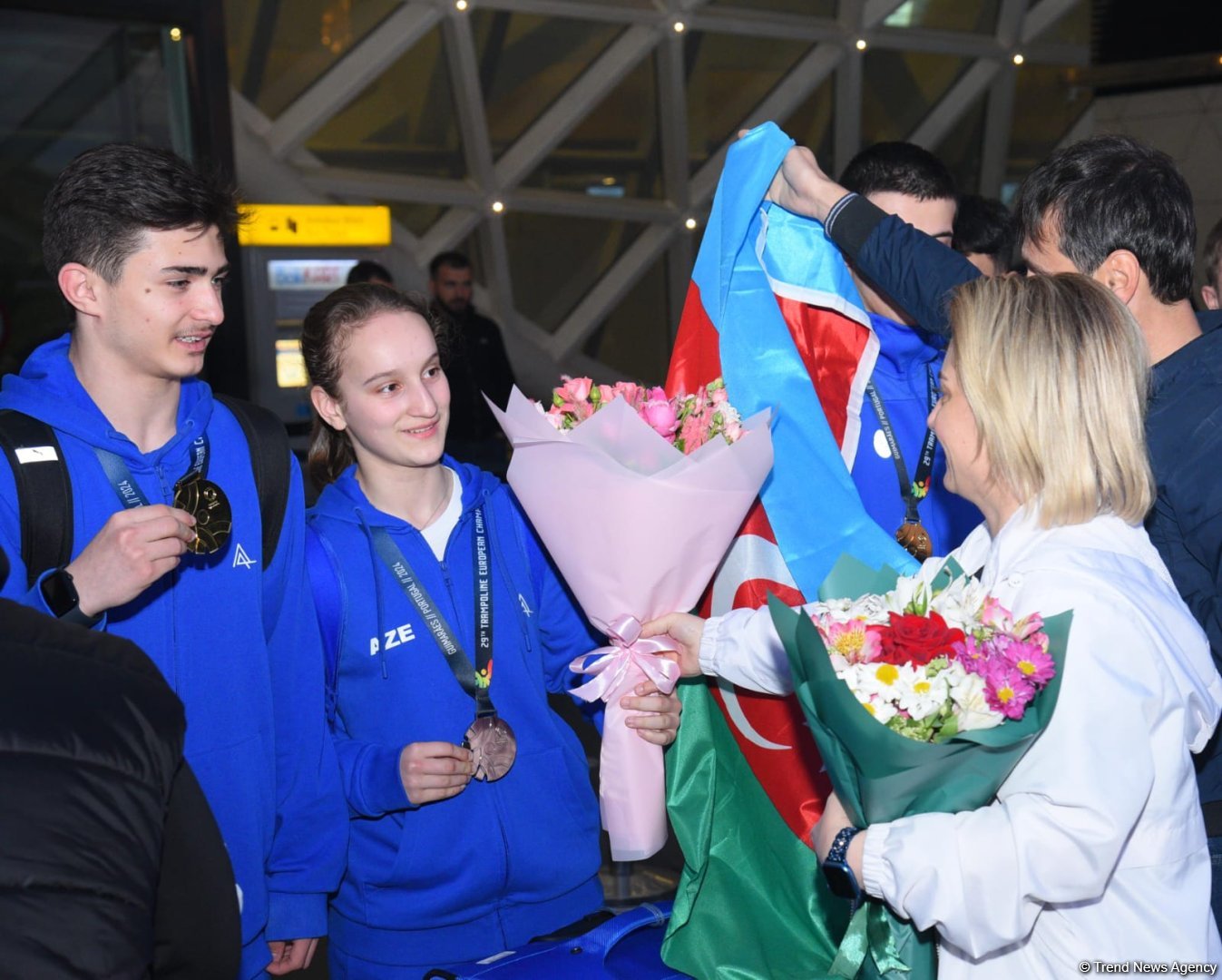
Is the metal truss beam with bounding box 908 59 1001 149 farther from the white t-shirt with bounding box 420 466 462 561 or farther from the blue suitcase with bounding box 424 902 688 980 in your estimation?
the blue suitcase with bounding box 424 902 688 980

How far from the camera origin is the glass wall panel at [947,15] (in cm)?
1734

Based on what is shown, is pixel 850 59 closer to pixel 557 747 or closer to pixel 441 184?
pixel 441 184

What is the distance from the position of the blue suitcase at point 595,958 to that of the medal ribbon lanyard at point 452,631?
519mm

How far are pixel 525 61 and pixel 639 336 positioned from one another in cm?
417

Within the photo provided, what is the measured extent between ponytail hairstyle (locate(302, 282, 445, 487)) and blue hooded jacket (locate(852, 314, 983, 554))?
46.2 inches

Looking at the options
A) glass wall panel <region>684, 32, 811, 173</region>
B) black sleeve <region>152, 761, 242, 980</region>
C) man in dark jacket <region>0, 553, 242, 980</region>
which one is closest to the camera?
man in dark jacket <region>0, 553, 242, 980</region>

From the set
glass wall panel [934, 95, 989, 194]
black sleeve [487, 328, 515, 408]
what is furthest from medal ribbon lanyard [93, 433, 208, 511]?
glass wall panel [934, 95, 989, 194]

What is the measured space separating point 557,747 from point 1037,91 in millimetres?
18861

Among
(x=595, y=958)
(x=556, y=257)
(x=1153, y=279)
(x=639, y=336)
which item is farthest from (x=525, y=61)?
(x=595, y=958)

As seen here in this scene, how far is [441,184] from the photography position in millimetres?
15320

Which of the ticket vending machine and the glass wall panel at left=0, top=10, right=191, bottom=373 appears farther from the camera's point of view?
the ticket vending machine

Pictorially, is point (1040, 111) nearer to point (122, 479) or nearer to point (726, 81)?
point (726, 81)

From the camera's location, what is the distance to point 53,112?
9703mm

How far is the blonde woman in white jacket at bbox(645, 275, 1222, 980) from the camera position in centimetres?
182
